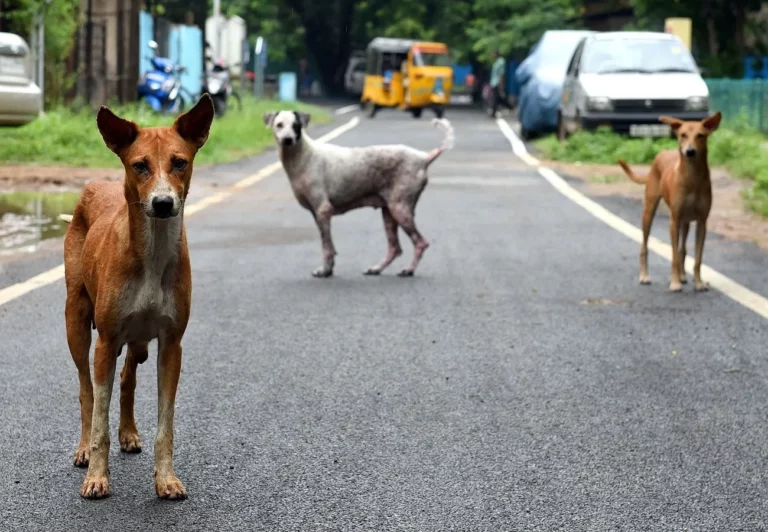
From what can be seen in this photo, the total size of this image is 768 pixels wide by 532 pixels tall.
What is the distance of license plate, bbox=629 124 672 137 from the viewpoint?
70.0ft

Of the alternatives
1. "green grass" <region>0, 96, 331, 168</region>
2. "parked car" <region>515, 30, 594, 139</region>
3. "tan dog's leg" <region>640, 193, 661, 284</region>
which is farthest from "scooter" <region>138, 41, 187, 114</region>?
"tan dog's leg" <region>640, 193, 661, 284</region>

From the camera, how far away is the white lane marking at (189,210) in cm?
859

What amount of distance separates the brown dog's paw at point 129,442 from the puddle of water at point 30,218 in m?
5.55

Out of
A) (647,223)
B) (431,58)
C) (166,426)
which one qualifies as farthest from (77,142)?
(431,58)

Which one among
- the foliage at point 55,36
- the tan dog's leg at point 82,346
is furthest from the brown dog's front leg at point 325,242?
the foliage at point 55,36

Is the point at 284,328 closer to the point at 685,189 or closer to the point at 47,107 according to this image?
the point at 685,189

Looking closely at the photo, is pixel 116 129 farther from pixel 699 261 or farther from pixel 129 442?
pixel 699 261

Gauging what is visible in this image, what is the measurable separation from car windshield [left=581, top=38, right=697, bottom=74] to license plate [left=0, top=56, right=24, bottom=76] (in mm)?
10512

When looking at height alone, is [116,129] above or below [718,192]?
above

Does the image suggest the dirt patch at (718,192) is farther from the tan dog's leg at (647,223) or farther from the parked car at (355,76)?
the parked car at (355,76)

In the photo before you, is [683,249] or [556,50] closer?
[683,249]

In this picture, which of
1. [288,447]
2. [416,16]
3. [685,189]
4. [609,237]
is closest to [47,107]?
[609,237]

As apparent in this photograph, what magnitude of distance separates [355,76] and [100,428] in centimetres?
5744

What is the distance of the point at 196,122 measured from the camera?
445 centimetres
